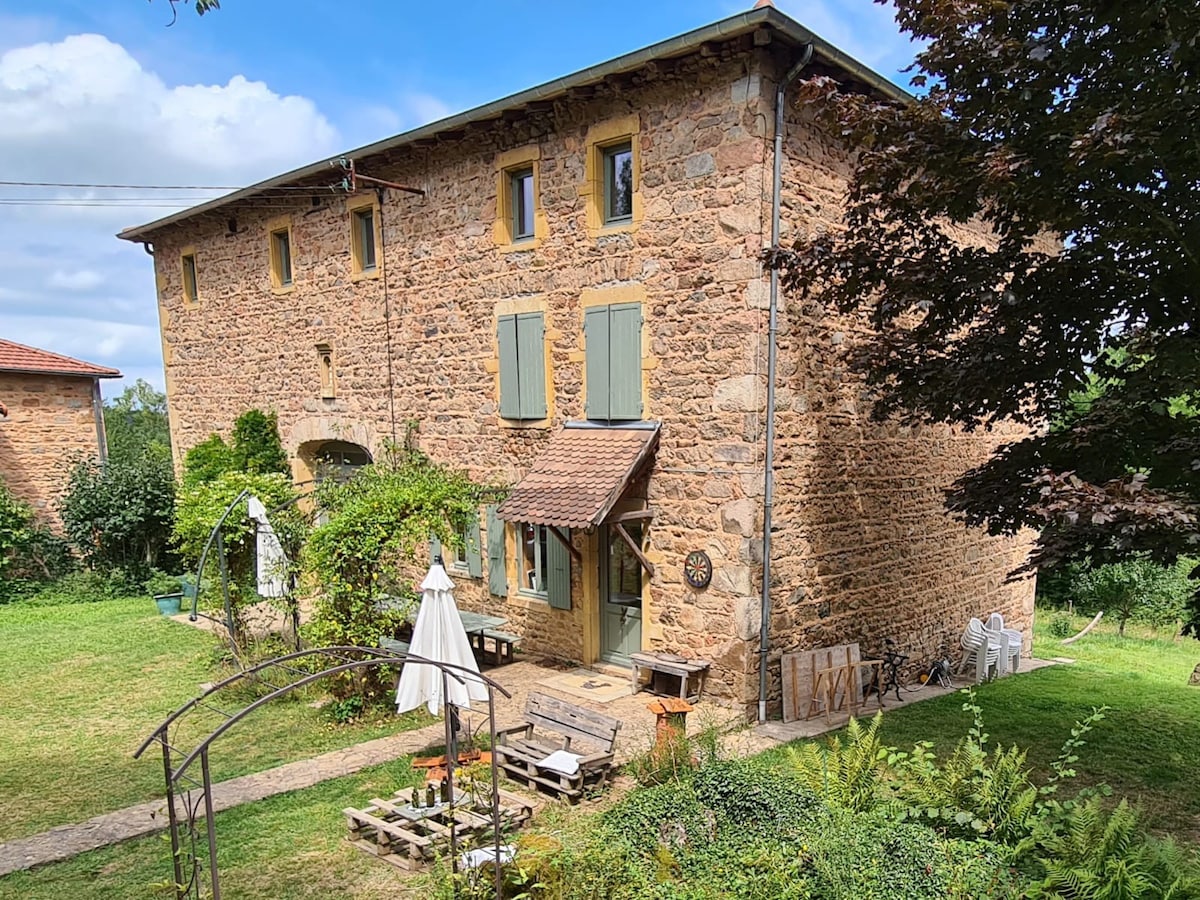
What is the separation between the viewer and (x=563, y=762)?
20.1ft

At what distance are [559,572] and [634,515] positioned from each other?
163cm

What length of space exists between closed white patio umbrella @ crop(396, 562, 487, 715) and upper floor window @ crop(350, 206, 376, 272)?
22.5 ft

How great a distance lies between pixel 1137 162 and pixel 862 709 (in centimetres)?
608

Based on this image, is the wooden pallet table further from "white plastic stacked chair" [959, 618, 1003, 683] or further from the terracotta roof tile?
the terracotta roof tile

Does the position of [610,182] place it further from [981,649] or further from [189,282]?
[189,282]

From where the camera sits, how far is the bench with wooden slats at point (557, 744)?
618cm

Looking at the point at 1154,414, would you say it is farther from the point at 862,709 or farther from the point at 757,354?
the point at 862,709

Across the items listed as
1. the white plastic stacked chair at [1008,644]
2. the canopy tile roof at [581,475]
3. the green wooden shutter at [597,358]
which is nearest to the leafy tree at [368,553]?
the canopy tile roof at [581,475]

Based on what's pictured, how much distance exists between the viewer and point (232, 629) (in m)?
9.62

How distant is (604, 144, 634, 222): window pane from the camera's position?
8.66 meters

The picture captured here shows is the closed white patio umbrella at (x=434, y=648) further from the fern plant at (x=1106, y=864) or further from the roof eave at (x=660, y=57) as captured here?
the roof eave at (x=660, y=57)

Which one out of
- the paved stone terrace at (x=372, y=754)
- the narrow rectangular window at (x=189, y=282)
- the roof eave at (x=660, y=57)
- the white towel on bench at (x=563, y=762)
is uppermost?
the roof eave at (x=660, y=57)

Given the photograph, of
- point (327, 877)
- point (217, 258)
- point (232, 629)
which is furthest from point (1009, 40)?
point (217, 258)

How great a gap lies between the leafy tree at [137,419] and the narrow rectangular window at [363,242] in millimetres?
29194
